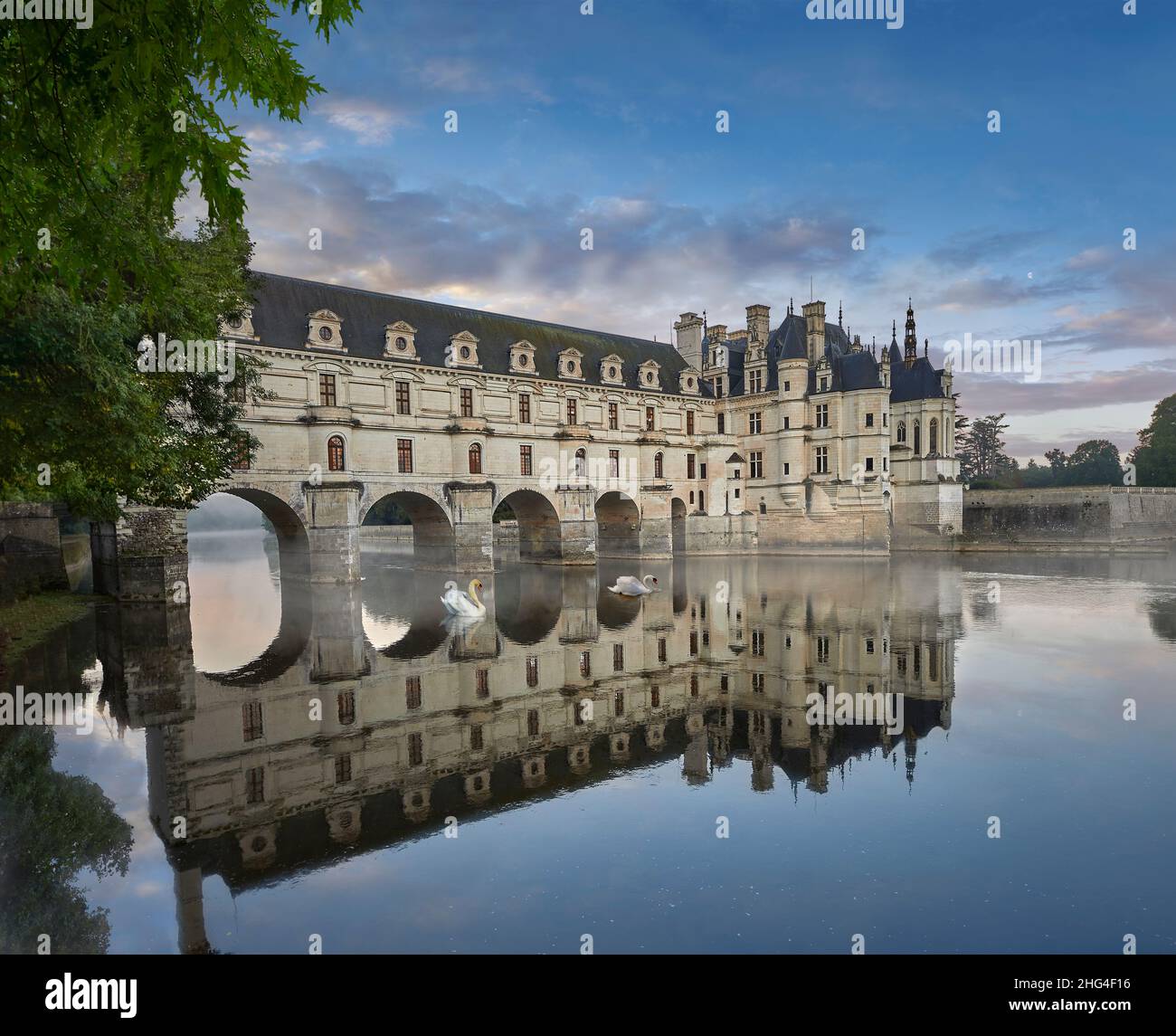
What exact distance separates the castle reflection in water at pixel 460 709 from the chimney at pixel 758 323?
31.7 metres

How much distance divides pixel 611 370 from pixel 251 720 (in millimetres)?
36256

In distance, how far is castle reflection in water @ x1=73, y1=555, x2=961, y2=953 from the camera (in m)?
7.29

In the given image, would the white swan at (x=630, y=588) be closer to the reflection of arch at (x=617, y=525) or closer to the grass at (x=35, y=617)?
the grass at (x=35, y=617)

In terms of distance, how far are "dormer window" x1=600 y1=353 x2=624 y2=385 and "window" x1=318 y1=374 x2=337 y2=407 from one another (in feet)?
57.8

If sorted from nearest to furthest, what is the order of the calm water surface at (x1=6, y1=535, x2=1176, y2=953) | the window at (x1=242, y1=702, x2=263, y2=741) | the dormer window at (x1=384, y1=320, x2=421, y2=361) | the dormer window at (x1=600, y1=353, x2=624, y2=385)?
the calm water surface at (x1=6, y1=535, x2=1176, y2=953) < the window at (x1=242, y1=702, x2=263, y2=741) < the dormer window at (x1=384, y1=320, x2=421, y2=361) < the dormer window at (x1=600, y1=353, x2=624, y2=385)

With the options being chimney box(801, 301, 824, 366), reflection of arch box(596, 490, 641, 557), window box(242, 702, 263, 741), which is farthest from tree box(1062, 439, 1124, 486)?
window box(242, 702, 263, 741)

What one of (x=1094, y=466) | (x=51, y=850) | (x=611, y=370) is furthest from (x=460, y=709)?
(x=1094, y=466)

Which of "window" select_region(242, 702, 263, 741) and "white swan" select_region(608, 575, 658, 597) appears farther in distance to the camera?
"white swan" select_region(608, 575, 658, 597)

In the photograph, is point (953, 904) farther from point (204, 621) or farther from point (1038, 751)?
point (204, 621)

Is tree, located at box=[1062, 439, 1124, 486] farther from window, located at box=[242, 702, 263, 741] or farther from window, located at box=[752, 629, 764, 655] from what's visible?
window, located at box=[242, 702, 263, 741]

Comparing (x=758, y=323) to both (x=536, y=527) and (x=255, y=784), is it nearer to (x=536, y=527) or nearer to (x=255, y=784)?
(x=536, y=527)

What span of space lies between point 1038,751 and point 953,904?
4.49 m

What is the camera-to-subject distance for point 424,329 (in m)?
36.5
